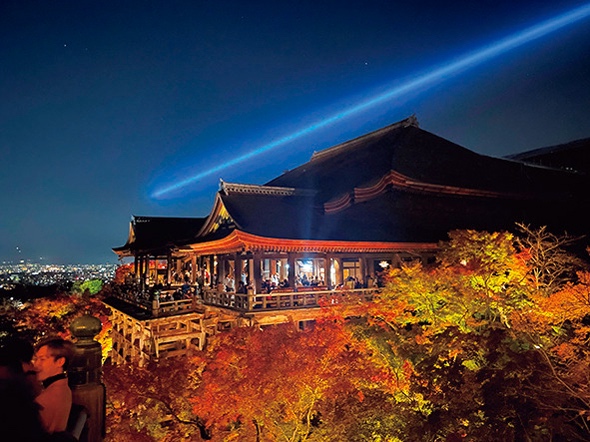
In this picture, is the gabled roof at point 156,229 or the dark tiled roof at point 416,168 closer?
the dark tiled roof at point 416,168

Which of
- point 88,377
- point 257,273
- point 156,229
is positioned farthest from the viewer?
point 156,229

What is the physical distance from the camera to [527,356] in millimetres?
12945

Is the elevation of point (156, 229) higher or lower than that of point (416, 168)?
lower

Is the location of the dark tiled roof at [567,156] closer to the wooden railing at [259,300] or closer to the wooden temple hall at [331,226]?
the wooden temple hall at [331,226]

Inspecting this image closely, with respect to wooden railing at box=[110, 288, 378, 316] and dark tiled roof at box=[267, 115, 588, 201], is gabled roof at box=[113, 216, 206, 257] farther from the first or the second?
wooden railing at box=[110, 288, 378, 316]

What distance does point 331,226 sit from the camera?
2098 centimetres

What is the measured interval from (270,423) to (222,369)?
2392 millimetres

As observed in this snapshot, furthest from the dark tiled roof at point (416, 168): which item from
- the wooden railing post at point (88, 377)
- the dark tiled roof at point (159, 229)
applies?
the wooden railing post at point (88, 377)

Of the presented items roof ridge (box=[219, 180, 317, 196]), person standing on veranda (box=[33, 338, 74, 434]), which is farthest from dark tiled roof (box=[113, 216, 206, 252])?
person standing on veranda (box=[33, 338, 74, 434])

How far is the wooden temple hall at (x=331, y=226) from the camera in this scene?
1862 cm

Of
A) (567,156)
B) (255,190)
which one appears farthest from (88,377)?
(567,156)

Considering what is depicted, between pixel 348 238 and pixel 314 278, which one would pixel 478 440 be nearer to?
pixel 348 238

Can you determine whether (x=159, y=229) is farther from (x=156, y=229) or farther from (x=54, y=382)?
(x=54, y=382)

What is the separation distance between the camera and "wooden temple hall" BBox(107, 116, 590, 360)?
18625 mm
